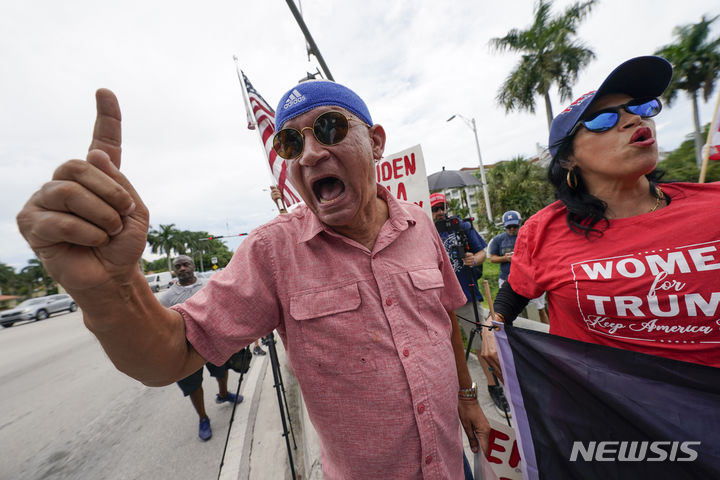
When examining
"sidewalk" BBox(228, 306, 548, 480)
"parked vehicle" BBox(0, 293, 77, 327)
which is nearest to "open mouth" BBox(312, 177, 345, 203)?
"sidewalk" BBox(228, 306, 548, 480)

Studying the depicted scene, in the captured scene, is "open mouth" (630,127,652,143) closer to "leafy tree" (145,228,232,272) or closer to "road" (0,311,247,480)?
"road" (0,311,247,480)

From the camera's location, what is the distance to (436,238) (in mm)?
1689

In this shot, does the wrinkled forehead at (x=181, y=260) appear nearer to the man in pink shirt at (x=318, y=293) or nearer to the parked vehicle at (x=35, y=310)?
the man in pink shirt at (x=318, y=293)

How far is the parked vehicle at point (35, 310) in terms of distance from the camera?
58.6ft

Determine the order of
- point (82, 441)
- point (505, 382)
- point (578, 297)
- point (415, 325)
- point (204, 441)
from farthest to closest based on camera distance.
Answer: point (82, 441) → point (204, 441) → point (505, 382) → point (578, 297) → point (415, 325)

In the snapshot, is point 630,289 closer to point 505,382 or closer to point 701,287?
point 701,287

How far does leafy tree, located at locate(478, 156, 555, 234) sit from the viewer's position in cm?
1518

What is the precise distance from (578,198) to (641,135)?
1.20ft

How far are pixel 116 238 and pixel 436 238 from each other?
1396mm

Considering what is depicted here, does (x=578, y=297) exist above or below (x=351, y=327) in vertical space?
below

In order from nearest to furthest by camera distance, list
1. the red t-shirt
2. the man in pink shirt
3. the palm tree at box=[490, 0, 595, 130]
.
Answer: the man in pink shirt
the red t-shirt
the palm tree at box=[490, 0, 595, 130]

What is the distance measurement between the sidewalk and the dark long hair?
4.74 ft

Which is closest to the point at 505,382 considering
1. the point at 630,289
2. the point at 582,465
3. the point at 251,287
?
the point at 582,465

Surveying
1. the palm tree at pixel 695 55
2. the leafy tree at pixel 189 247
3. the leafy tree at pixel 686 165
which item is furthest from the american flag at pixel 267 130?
the leafy tree at pixel 189 247
